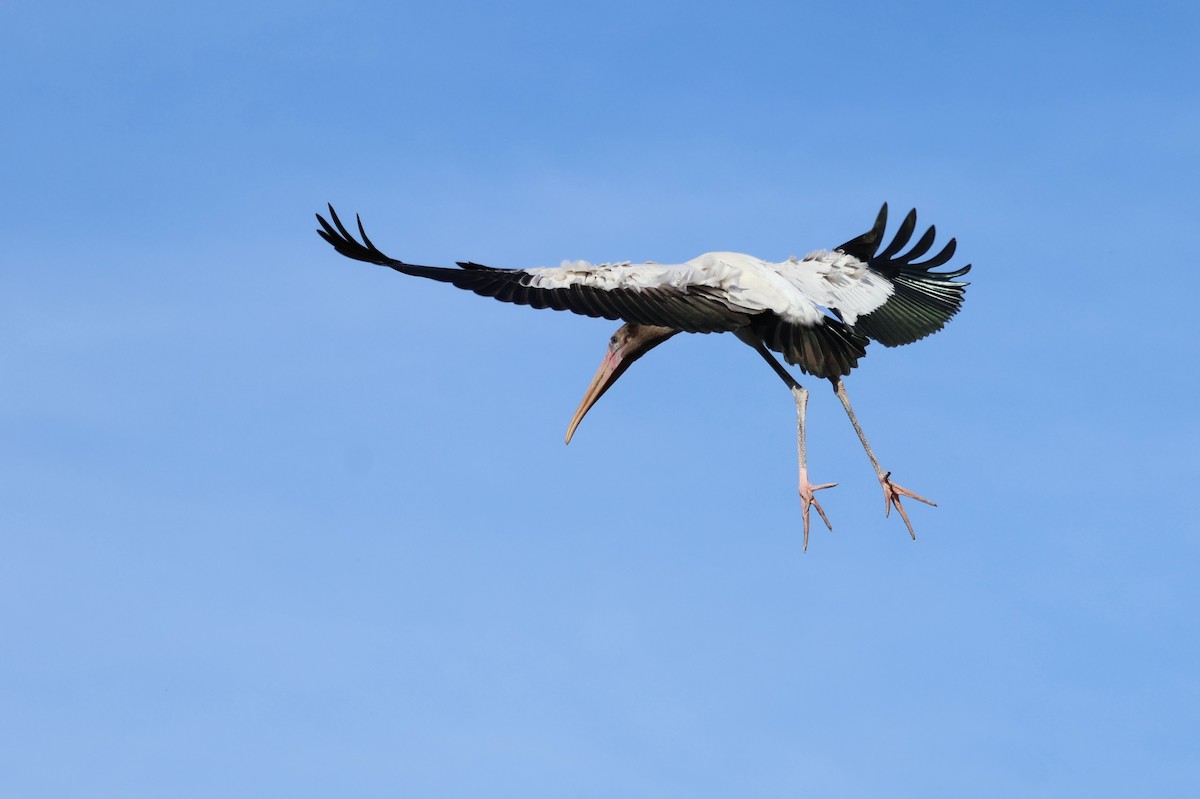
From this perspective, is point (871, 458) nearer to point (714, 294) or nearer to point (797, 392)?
point (797, 392)

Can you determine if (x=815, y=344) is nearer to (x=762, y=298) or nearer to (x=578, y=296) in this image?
(x=762, y=298)

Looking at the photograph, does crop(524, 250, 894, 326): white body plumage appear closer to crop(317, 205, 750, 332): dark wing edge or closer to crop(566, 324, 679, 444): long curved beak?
crop(317, 205, 750, 332): dark wing edge

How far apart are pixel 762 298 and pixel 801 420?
1498 mm

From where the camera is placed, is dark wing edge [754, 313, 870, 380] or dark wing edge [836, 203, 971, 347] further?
dark wing edge [836, 203, 971, 347]

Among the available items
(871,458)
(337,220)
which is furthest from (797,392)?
(337,220)

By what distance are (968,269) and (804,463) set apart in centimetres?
394

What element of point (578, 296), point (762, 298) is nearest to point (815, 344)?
point (762, 298)

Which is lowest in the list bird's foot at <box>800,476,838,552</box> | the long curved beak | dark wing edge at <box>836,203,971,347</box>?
bird's foot at <box>800,476,838,552</box>

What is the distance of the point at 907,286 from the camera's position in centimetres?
1870

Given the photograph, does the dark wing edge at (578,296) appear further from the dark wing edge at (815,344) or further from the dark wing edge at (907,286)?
the dark wing edge at (907,286)

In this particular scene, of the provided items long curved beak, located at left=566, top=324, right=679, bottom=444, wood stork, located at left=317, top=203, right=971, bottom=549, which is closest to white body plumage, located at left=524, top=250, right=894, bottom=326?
wood stork, located at left=317, top=203, right=971, bottom=549

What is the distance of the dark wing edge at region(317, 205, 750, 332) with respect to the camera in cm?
1602

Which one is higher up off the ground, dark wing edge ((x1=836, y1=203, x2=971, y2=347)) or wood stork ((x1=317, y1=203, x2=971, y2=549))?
dark wing edge ((x1=836, y1=203, x2=971, y2=347))

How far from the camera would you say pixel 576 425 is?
1853cm
